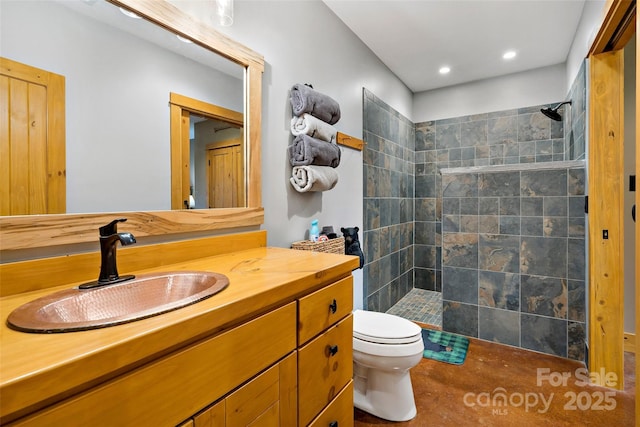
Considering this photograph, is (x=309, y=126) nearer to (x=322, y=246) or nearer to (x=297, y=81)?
(x=297, y=81)

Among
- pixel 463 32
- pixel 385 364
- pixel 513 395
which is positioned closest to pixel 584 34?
pixel 463 32

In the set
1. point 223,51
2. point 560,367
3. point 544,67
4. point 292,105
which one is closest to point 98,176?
point 223,51

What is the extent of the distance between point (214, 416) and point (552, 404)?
1.91m

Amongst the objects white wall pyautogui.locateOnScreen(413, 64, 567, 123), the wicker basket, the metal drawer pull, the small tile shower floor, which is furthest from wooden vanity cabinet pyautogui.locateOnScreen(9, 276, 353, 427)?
white wall pyautogui.locateOnScreen(413, 64, 567, 123)

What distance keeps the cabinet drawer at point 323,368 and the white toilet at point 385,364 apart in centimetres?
30

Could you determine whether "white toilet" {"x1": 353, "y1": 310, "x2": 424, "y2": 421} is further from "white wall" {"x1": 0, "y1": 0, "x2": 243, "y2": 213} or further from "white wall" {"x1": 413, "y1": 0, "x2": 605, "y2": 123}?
"white wall" {"x1": 413, "y1": 0, "x2": 605, "y2": 123}

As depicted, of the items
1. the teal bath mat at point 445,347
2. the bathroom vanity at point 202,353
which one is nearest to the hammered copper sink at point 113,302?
the bathroom vanity at point 202,353

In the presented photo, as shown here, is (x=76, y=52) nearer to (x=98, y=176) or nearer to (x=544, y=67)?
(x=98, y=176)

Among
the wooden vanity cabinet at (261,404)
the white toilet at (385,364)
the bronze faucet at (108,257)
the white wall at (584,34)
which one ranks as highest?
the white wall at (584,34)

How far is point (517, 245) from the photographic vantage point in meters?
2.30

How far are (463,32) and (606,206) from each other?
168 cm

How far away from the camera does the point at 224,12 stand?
138cm

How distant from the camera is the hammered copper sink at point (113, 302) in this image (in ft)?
1.97

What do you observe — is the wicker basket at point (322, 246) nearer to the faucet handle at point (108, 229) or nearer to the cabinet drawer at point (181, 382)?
the cabinet drawer at point (181, 382)
